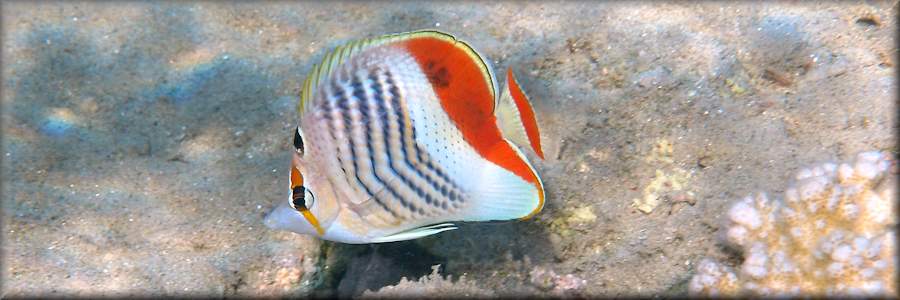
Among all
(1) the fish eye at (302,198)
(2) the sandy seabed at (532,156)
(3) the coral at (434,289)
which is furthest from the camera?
(2) the sandy seabed at (532,156)

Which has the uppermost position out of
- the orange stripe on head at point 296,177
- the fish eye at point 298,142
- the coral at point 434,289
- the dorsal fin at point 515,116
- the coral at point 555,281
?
the dorsal fin at point 515,116

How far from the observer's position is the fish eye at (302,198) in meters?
1.73

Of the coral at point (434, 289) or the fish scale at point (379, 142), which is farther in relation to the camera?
the coral at point (434, 289)

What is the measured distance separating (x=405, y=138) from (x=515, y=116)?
315 mm

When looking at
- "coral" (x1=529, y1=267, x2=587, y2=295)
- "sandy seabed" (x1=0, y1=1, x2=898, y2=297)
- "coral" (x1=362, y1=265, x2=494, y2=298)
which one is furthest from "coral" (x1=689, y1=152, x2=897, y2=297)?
"coral" (x1=362, y1=265, x2=494, y2=298)

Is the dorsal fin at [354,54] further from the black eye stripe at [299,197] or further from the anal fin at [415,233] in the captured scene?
the anal fin at [415,233]

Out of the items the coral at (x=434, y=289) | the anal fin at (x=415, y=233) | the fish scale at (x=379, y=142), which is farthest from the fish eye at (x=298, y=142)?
the coral at (x=434, y=289)

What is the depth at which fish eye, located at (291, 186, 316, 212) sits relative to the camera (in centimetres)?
173

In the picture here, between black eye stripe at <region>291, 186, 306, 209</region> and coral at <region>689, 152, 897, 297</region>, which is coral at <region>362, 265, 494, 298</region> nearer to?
black eye stripe at <region>291, 186, 306, 209</region>

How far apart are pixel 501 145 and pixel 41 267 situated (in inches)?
79.7

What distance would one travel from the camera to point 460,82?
164 cm

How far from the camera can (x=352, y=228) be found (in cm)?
178

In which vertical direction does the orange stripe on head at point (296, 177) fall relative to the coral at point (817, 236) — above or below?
below

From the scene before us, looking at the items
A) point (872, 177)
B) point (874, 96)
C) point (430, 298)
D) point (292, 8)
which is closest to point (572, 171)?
point (430, 298)
